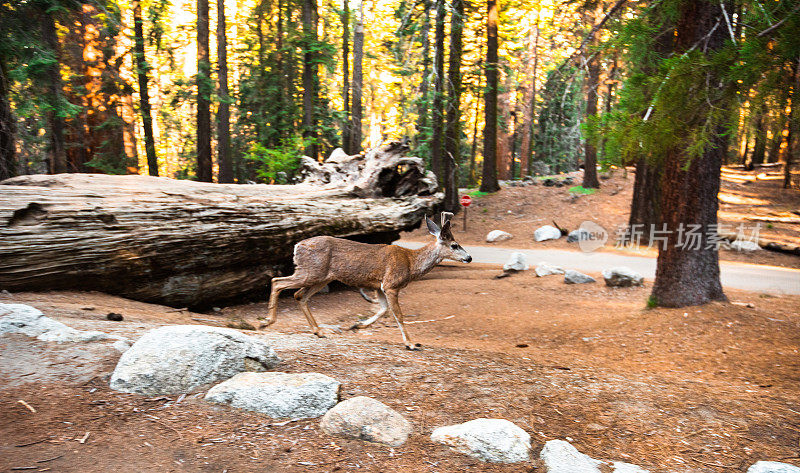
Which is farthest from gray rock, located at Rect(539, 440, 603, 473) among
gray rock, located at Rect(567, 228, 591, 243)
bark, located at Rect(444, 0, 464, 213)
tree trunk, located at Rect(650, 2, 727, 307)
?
gray rock, located at Rect(567, 228, 591, 243)

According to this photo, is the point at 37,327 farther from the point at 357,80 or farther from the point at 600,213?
the point at 357,80

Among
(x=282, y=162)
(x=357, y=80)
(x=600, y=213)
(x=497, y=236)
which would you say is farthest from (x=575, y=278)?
(x=357, y=80)

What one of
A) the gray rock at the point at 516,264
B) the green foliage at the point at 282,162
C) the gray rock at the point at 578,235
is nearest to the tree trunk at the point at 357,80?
the green foliage at the point at 282,162

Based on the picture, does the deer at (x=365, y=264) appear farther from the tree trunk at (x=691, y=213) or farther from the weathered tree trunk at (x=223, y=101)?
the weathered tree trunk at (x=223, y=101)

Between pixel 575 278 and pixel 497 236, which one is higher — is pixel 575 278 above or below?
below

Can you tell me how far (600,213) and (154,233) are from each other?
18965mm

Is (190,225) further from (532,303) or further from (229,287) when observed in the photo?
(532,303)

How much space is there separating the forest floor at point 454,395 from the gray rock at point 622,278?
377 cm

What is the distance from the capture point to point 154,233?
7.82 metres

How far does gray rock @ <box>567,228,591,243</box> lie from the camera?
63.5 ft

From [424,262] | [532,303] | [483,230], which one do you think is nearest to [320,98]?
[483,230]

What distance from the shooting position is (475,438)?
Answer: 11.5 feet

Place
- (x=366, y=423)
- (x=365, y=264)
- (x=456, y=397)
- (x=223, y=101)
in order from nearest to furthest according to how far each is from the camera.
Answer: (x=366, y=423)
(x=456, y=397)
(x=365, y=264)
(x=223, y=101)

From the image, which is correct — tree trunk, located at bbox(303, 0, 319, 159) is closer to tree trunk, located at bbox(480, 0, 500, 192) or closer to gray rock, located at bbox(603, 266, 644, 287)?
tree trunk, located at bbox(480, 0, 500, 192)
